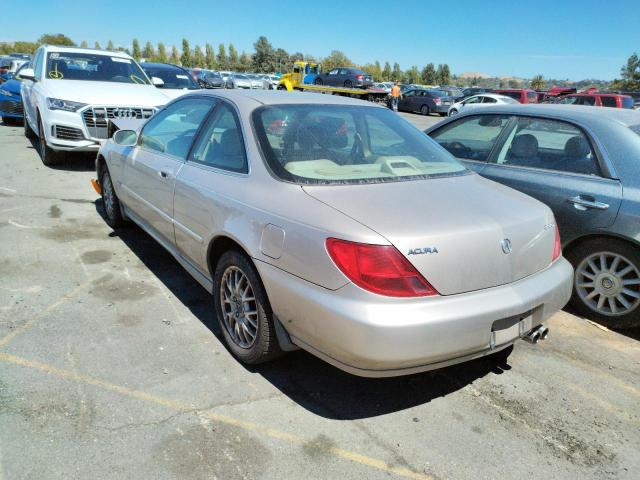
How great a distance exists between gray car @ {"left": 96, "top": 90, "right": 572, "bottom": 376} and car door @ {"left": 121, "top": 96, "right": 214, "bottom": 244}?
0.03 meters

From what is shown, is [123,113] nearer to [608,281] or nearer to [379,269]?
[379,269]

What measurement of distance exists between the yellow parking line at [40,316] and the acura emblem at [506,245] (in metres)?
3.01

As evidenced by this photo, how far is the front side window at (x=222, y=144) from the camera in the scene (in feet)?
10.1

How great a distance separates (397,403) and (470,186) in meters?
1.36

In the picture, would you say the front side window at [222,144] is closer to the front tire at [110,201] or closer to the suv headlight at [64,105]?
the front tire at [110,201]

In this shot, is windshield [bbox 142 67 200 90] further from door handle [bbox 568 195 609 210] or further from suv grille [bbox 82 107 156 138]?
door handle [bbox 568 195 609 210]

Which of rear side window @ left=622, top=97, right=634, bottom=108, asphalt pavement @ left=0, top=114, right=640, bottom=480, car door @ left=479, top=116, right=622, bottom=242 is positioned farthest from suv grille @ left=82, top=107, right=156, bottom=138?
rear side window @ left=622, top=97, right=634, bottom=108

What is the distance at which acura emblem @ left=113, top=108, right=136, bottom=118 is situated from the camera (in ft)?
25.1

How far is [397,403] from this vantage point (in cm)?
278

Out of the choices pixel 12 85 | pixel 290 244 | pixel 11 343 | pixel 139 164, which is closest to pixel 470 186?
pixel 290 244

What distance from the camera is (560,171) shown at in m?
4.01

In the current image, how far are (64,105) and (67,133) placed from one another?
418mm

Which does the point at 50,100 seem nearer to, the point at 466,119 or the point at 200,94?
the point at 200,94

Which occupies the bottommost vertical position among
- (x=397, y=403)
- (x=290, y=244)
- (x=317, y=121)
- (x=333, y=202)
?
(x=397, y=403)
